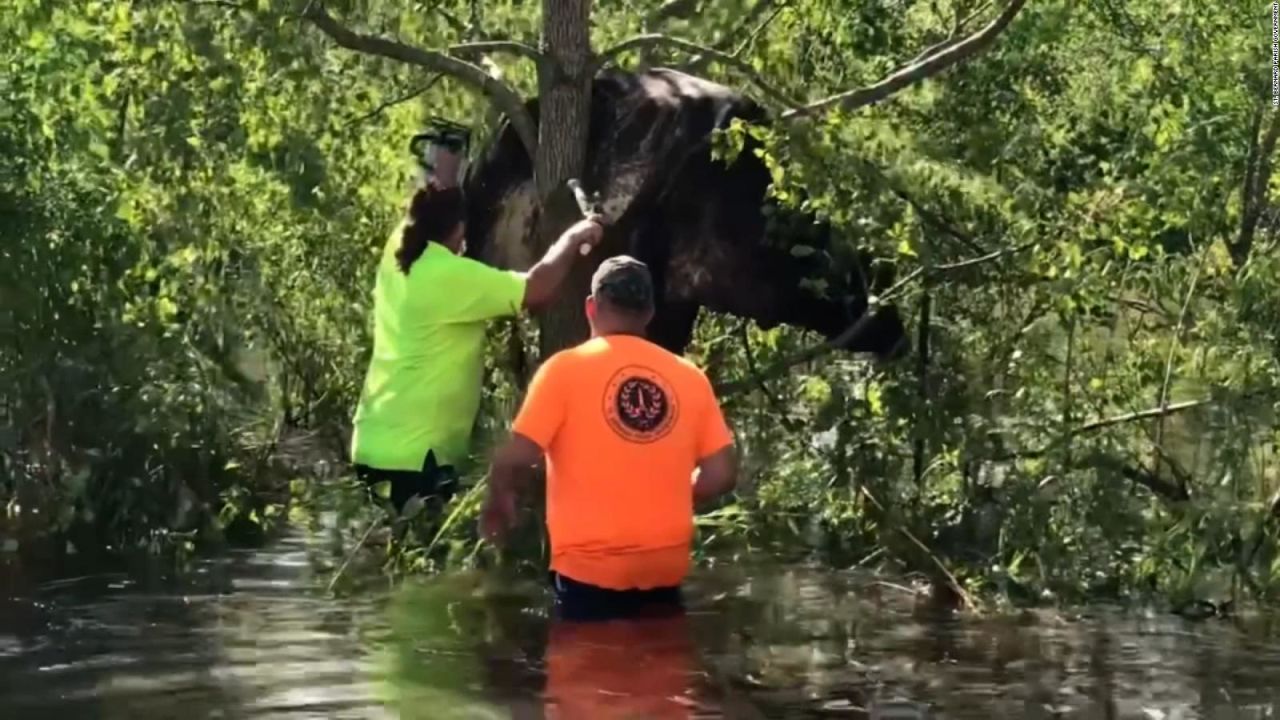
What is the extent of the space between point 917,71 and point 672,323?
1.75 meters

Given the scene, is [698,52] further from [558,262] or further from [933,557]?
[933,557]

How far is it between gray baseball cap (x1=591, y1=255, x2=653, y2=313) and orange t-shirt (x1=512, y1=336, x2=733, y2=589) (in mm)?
148

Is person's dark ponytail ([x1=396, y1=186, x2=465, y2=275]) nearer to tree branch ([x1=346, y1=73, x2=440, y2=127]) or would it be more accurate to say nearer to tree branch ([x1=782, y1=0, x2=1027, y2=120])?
tree branch ([x1=346, y1=73, x2=440, y2=127])

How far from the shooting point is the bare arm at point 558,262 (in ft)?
31.5

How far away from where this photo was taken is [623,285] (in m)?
8.00

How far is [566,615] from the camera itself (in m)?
8.22

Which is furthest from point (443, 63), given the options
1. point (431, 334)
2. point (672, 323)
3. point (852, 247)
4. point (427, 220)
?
point (852, 247)

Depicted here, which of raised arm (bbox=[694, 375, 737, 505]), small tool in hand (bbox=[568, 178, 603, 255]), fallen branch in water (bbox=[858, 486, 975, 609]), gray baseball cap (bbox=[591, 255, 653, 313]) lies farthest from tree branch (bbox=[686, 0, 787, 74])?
raised arm (bbox=[694, 375, 737, 505])

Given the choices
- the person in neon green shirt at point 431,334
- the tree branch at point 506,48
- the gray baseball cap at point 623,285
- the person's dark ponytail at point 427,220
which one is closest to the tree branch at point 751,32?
the tree branch at point 506,48

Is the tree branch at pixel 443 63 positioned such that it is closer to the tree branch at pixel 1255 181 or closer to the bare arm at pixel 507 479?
the bare arm at pixel 507 479

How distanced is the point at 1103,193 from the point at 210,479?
4.83m

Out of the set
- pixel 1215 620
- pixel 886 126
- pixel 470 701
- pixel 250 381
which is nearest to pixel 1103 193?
pixel 886 126

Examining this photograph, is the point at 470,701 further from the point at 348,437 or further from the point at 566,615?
the point at 348,437

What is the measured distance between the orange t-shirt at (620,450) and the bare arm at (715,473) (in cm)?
3
